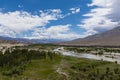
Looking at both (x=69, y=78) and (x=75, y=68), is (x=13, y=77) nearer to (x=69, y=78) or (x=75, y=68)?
(x=69, y=78)

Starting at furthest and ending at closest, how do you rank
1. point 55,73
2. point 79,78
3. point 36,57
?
point 36,57, point 55,73, point 79,78

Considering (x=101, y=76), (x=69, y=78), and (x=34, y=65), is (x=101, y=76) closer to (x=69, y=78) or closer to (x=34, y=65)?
(x=69, y=78)

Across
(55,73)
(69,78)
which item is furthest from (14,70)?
(69,78)

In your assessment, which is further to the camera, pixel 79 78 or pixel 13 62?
pixel 13 62

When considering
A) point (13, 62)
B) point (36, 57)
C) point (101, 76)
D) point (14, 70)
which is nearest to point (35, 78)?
point (14, 70)

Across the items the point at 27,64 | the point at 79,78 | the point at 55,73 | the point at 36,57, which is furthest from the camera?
the point at 36,57

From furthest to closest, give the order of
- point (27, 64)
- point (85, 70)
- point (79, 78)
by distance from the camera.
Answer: point (27, 64) → point (85, 70) → point (79, 78)

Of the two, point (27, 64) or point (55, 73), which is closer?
point (55, 73)

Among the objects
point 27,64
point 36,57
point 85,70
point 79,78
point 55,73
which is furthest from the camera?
point 36,57

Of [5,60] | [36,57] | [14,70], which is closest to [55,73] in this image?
[14,70]
